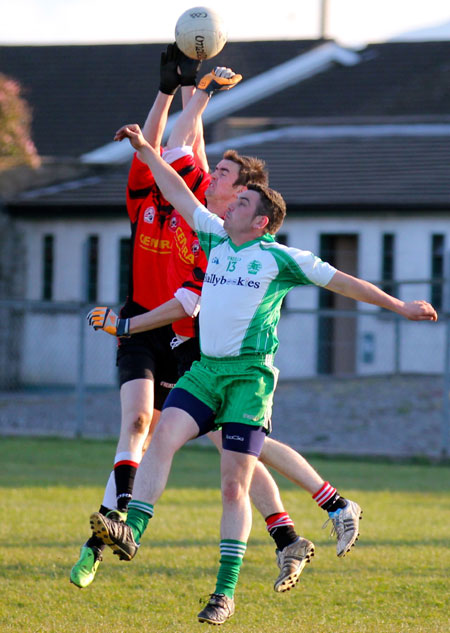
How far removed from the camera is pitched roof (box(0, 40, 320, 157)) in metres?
29.5

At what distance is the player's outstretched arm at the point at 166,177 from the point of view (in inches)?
231

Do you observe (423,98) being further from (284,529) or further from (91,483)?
(284,529)

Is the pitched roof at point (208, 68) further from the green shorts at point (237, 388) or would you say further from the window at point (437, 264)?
the green shorts at point (237, 388)

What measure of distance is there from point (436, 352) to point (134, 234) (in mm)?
15122

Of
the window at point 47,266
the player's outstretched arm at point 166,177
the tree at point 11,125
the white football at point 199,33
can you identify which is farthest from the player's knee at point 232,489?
the window at point 47,266

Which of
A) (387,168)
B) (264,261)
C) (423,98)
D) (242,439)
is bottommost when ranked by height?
(242,439)

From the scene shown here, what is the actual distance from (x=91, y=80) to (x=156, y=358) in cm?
2603

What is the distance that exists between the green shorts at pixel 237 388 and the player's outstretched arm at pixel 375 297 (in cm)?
55

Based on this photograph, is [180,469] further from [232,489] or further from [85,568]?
[232,489]

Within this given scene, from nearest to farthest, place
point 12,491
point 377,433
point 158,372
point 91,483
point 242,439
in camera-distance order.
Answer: point 242,439 → point 158,372 → point 12,491 → point 91,483 → point 377,433

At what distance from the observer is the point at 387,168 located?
78.1 feet

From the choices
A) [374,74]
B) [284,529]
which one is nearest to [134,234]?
[284,529]

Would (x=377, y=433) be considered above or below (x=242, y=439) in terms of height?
below

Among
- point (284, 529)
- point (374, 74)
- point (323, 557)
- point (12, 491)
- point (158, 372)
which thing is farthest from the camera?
point (374, 74)
